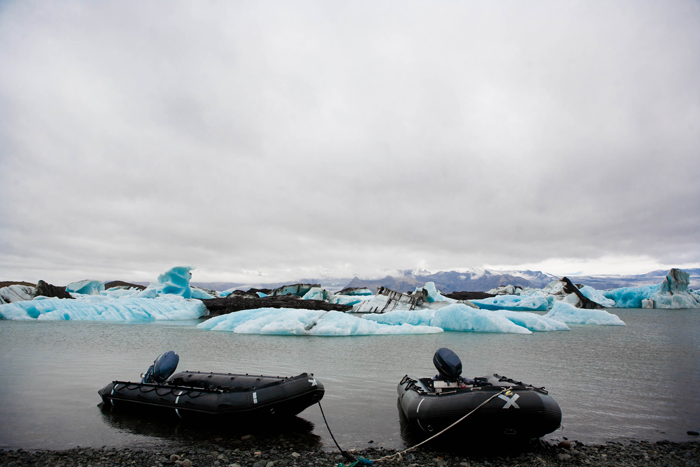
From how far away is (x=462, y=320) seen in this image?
21.0m

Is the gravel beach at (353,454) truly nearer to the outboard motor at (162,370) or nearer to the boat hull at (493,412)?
the boat hull at (493,412)

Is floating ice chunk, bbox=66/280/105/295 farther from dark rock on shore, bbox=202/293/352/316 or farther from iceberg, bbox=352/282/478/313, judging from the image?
iceberg, bbox=352/282/478/313

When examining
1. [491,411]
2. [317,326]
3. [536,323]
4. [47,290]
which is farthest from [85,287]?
[491,411]

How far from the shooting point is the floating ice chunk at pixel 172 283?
37331mm

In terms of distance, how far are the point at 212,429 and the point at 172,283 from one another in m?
36.1

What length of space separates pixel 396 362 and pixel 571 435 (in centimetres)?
660

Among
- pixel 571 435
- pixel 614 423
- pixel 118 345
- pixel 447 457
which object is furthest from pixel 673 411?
pixel 118 345

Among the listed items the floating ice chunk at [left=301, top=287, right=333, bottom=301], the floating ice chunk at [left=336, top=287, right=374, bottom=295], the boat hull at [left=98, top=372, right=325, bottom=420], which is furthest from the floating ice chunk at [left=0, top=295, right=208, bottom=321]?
the boat hull at [left=98, top=372, right=325, bottom=420]

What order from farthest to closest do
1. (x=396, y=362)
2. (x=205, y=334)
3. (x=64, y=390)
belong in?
1. (x=205, y=334)
2. (x=396, y=362)
3. (x=64, y=390)

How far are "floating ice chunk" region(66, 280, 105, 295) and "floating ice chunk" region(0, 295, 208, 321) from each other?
1614 cm

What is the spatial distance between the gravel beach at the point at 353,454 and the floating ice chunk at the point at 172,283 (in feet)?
110

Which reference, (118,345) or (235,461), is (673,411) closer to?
(235,461)

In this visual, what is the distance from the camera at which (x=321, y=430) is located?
6.47 metres

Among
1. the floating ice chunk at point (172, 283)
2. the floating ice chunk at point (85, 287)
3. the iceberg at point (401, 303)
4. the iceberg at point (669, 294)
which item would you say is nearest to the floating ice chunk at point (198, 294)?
the floating ice chunk at point (172, 283)
